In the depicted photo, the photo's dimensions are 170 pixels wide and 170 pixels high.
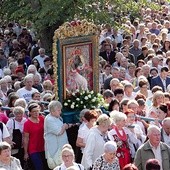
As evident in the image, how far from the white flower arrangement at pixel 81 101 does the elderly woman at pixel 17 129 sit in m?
1.01

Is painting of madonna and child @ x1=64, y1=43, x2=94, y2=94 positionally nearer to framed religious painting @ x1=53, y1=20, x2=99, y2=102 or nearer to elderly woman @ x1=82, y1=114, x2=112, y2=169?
framed religious painting @ x1=53, y1=20, x2=99, y2=102

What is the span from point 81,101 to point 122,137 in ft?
7.35

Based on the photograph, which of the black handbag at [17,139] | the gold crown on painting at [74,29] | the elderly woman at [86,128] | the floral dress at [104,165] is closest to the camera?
the floral dress at [104,165]

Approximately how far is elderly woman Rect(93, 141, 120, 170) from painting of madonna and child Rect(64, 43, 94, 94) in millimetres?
3282

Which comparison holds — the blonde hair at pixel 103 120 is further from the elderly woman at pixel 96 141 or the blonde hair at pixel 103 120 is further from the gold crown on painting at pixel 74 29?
the gold crown on painting at pixel 74 29

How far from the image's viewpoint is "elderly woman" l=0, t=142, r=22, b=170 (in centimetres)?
1220

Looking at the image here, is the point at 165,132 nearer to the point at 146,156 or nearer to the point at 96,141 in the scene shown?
the point at 146,156

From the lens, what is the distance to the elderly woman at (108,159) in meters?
12.2

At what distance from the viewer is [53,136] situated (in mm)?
14336

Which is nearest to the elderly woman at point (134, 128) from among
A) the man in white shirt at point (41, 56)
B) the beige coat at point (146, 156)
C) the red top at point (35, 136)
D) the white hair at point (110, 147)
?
the beige coat at point (146, 156)

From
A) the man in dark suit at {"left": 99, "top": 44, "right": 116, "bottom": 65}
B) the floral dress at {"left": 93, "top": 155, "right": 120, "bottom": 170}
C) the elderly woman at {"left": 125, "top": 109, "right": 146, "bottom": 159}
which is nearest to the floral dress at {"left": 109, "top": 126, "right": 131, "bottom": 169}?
the elderly woman at {"left": 125, "top": 109, "right": 146, "bottom": 159}

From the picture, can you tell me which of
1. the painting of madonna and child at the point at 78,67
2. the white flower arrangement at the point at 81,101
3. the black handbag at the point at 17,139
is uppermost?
the painting of madonna and child at the point at 78,67

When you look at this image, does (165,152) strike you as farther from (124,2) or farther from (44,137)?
(124,2)

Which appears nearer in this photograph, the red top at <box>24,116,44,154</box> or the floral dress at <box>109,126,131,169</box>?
the floral dress at <box>109,126,131,169</box>
